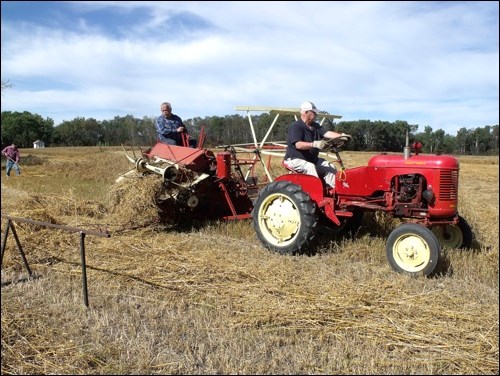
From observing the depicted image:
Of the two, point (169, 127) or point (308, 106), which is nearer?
point (308, 106)

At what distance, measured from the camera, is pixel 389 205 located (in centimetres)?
534

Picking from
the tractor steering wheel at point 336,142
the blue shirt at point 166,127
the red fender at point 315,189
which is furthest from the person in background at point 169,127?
the tractor steering wheel at point 336,142

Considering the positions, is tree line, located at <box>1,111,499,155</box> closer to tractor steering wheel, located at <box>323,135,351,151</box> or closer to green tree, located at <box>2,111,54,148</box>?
tractor steering wheel, located at <box>323,135,351,151</box>

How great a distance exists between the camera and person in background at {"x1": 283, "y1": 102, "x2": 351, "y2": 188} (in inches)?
234

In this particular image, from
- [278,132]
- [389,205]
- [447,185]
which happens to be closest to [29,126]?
[278,132]

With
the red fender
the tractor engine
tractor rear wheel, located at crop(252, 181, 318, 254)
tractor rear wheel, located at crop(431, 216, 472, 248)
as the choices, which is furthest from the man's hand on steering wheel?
tractor rear wheel, located at crop(431, 216, 472, 248)

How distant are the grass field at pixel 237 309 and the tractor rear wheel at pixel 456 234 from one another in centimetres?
22

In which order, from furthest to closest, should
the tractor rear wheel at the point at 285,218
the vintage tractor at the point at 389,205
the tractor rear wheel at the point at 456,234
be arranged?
the tractor rear wheel at the point at 456,234 < the tractor rear wheel at the point at 285,218 < the vintage tractor at the point at 389,205

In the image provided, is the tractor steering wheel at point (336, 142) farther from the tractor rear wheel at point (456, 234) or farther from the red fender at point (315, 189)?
the tractor rear wheel at point (456, 234)

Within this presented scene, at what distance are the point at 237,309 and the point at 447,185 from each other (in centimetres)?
283

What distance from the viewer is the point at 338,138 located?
5.75m

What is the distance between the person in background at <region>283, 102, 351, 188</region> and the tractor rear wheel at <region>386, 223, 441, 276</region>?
1293mm

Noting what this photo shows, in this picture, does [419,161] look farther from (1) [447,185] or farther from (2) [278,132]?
(2) [278,132]

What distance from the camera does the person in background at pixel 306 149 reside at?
19.5ft
